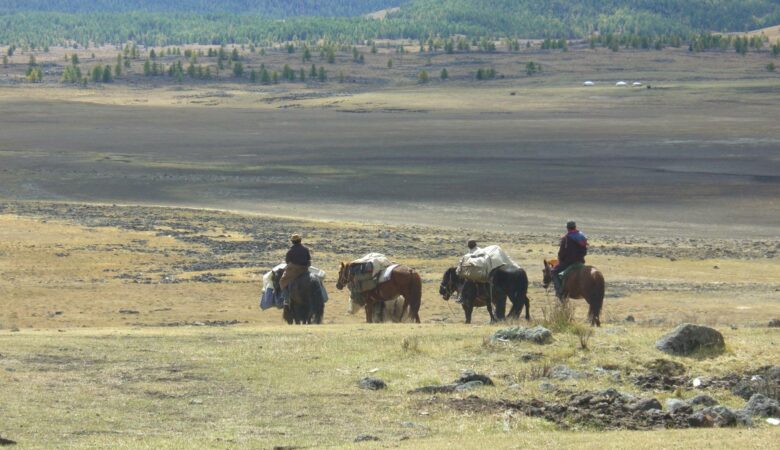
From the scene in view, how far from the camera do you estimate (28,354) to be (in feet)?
55.5

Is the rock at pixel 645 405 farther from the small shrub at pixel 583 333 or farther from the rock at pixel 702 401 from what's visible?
the small shrub at pixel 583 333

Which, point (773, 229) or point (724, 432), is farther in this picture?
point (773, 229)

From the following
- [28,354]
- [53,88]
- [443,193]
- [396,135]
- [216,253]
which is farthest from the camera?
[53,88]

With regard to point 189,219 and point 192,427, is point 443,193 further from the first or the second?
point 192,427

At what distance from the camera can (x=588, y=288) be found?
2083cm

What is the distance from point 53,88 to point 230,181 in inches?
2570

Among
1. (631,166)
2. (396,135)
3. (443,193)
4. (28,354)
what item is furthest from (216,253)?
(396,135)

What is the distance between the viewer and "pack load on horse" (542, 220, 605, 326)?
68.3 feet

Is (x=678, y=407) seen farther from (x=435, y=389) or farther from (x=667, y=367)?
(x=435, y=389)

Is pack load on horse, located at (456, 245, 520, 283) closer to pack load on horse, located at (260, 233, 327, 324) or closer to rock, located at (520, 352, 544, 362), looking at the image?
pack load on horse, located at (260, 233, 327, 324)

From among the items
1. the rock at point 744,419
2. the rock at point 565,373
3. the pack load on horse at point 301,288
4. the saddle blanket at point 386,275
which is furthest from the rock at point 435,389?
the saddle blanket at point 386,275

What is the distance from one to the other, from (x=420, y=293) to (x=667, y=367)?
7345 mm

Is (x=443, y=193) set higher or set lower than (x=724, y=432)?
lower

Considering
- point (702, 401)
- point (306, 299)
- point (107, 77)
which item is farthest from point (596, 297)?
point (107, 77)
